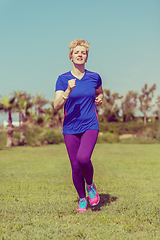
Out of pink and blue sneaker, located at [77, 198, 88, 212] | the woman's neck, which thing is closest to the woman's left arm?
the woman's neck

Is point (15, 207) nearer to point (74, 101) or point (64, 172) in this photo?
point (74, 101)

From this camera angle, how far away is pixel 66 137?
14.1ft

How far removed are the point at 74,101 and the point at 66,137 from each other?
21.2 inches

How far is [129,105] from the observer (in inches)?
1964

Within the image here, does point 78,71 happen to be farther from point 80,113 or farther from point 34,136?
point 34,136

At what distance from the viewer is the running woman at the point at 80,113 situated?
4129 millimetres

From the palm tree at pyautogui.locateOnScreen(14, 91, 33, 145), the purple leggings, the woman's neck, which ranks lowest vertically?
the palm tree at pyautogui.locateOnScreen(14, 91, 33, 145)

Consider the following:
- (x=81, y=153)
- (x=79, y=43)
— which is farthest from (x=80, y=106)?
(x=79, y=43)

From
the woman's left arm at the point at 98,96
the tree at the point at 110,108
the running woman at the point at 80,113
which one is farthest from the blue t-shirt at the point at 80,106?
the tree at the point at 110,108

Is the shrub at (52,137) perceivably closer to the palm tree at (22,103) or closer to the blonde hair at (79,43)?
the palm tree at (22,103)

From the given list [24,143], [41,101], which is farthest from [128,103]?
[24,143]

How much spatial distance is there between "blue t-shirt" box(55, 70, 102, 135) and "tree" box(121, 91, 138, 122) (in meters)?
44.4

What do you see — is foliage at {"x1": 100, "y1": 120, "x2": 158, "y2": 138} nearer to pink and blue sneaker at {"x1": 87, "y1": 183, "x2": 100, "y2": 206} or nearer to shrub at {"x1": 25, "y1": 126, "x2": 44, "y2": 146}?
shrub at {"x1": 25, "y1": 126, "x2": 44, "y2": 146}

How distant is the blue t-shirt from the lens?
4.17 metres
